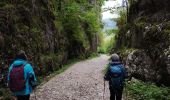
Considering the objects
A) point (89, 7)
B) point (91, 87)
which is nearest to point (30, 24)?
point (91, 87)

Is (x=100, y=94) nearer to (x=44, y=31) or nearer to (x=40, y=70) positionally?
(x=40, y=70)

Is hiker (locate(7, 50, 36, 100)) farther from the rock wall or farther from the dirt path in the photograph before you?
the rock wall

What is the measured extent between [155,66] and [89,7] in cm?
Result: 2565

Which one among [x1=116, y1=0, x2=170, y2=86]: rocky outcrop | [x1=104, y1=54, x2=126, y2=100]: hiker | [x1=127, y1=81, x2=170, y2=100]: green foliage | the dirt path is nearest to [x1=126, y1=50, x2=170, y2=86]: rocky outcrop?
[x1=116, y1=0, x2=170, y2=86]: rocky outcrop

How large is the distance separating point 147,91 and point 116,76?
307 centimetres

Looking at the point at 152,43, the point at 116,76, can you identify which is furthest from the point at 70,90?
the point at 116,76

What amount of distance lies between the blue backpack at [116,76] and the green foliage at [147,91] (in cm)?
230

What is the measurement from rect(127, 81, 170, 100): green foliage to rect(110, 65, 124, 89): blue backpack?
2.30m

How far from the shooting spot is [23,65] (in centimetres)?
760

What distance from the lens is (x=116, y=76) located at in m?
8.31

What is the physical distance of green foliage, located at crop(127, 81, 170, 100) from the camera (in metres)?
10.3

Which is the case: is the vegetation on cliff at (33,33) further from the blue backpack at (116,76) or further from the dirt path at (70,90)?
the blue backpack at (116,76)

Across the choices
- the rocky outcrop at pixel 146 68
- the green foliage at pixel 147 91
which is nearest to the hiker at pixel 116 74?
the green foliage at pixel 147 91

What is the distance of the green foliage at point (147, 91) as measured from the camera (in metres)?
10.3
